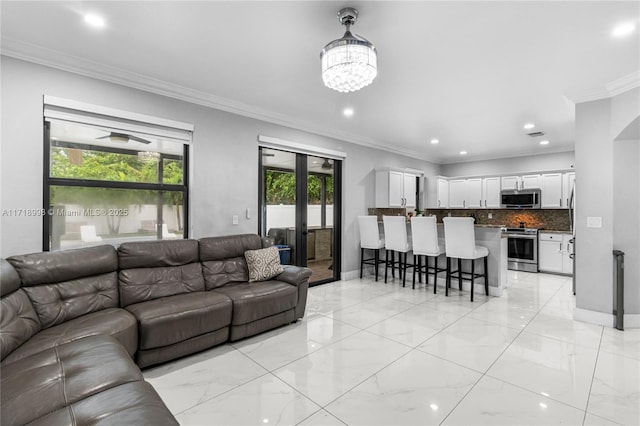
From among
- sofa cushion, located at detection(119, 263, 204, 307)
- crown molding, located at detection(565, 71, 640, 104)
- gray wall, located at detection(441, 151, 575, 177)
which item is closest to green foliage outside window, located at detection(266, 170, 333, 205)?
sofa cushion, located at detection(119, 263, 204, 307)

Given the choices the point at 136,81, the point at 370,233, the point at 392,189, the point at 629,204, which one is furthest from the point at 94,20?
the point at 629,204

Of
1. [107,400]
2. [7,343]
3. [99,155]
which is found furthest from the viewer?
[99,155]

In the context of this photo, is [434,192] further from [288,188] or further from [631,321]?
[631,321]

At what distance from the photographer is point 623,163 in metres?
3.41

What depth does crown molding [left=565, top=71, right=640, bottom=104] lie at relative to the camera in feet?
10.3

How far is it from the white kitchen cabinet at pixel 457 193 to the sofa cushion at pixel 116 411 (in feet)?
25.6

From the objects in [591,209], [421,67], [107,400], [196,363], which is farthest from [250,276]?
[591,209]

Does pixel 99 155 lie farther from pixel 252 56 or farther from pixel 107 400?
pixel 107 400

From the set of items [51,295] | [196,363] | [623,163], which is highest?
[623,163]

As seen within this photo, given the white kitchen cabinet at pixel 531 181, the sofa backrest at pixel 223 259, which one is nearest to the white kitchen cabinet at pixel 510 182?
the white kitchen cabinet at pixel 531 181

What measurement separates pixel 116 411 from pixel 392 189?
5.61 m

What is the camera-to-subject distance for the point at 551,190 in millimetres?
6531

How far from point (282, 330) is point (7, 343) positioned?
2.17 metres

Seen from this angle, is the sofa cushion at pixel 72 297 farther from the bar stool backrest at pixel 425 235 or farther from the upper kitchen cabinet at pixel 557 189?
the upper kitchen cabinet at pixel 557 189
